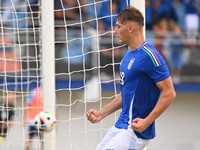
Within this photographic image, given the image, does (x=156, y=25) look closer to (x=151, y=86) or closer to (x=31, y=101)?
(x=31, y=101)

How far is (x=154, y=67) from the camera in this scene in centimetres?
292

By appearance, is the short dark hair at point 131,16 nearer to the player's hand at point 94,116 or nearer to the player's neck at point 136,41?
the player's neck at point 136,41

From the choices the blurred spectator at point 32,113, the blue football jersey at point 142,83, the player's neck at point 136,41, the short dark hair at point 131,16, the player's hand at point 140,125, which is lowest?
the blurred spectator at point 32,113

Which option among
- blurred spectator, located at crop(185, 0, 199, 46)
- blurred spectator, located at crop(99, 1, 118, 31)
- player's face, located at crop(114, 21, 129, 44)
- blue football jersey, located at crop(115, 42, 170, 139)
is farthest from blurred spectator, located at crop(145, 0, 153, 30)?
blue football jersey, located at crop(115, 42, 170, 139)

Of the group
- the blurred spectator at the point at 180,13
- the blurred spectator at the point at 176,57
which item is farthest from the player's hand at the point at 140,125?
the blurred spectator at the point at 180,13

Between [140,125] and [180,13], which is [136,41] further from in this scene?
[180,13]

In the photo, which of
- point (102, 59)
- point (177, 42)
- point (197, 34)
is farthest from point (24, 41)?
point (197, 34)

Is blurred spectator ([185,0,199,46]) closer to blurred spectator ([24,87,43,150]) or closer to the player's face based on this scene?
blurred spectator ([24,87,43,150])

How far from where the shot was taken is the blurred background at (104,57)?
8.13 metres

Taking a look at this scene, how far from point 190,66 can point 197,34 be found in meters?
0.78

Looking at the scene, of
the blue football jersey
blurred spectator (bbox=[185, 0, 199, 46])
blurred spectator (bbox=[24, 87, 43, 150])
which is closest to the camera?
the blue football jersey

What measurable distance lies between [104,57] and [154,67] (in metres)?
5.86

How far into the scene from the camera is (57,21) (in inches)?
336

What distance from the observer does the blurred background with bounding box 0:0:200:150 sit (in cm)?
813
